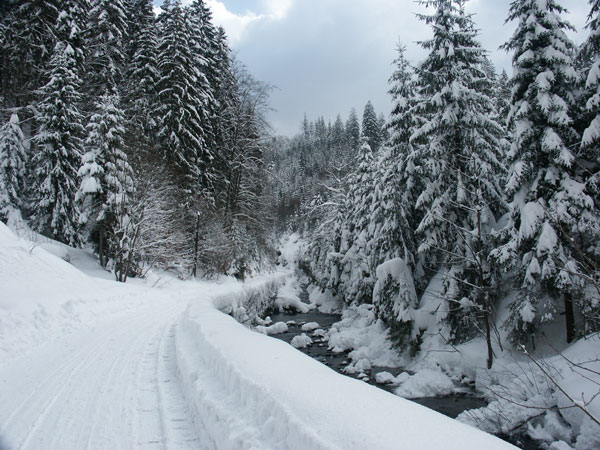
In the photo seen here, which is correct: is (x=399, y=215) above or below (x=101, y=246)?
above

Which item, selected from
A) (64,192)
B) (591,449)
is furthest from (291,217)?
(591,449)

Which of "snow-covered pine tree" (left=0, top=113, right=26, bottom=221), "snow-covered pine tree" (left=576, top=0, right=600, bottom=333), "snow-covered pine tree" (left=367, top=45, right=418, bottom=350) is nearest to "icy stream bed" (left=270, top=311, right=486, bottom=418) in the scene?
"snow-covered pine tree" (left=367, top=45, right=418, bottom=350)

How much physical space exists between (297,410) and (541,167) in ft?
35.4

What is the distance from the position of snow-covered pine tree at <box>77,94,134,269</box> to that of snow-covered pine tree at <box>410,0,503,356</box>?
16.8 m

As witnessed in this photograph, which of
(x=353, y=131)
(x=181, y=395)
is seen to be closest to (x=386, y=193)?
(x=181, y=395)

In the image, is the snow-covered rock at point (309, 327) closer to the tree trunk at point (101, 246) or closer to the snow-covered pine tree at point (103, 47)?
the tree trunk at point (101, 246)

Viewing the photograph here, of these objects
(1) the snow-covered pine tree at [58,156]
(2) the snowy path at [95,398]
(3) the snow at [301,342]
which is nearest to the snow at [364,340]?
(3) the snow at [301,342]

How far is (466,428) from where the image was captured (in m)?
3.35

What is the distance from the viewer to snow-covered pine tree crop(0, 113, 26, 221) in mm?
19891

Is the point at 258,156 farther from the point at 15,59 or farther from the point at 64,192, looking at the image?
the point at 15,59

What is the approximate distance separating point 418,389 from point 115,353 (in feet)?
30.7

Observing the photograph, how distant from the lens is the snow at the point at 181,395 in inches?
132

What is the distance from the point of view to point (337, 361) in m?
15.3

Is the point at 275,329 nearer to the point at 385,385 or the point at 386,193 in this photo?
the point at 385,385
